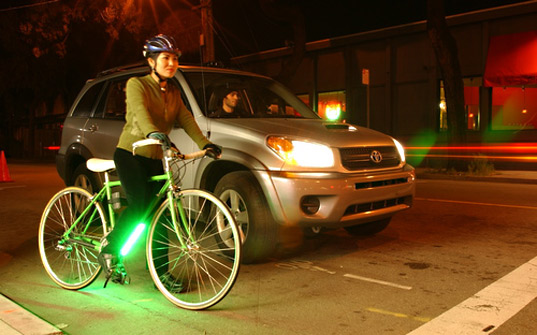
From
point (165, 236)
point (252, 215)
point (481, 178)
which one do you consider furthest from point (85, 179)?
point (481, 178)

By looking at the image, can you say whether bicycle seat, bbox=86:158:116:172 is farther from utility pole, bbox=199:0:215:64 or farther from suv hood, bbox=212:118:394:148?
utility pole, bbox=199:0:215:64

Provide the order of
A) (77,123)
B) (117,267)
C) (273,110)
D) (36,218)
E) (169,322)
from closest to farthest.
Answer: (169,322) < (117,267) < (273,110) < (77,123) < (36,218)

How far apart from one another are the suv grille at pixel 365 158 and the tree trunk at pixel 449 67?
11.0 m

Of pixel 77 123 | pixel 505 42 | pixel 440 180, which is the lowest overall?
pixel 440 180

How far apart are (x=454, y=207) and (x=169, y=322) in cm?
623

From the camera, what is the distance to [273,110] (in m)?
6.33

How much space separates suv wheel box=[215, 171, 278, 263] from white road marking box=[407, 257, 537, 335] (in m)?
1.76

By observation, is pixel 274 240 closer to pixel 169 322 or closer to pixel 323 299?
pixel 323 299

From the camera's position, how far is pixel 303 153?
5.02 meters

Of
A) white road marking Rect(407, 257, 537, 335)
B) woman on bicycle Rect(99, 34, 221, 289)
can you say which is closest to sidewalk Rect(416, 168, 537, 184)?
white road marking Rect(407, 257, 537, 335)

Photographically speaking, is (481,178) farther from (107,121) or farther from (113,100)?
(107,121)

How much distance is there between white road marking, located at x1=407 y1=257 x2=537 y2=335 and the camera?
3.63 meters

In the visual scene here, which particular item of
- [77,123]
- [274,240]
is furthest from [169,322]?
[77,123]

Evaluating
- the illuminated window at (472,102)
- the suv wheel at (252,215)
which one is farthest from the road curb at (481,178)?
the suv wheel at (252,215)
